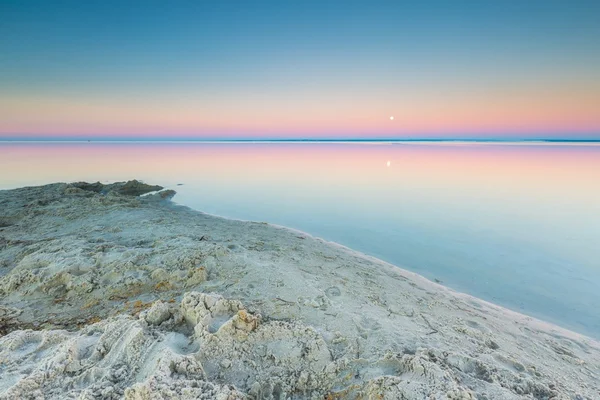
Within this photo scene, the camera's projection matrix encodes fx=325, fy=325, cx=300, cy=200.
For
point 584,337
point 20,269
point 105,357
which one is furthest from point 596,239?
point 20,269

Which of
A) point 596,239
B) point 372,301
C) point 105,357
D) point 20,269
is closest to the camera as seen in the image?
point 105,357

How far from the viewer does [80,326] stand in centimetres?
357

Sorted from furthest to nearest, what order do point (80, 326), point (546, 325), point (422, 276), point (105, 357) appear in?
point (422, 276), point (546, 325), point (80, 326), point (105, 357)

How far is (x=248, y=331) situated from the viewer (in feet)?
9.62

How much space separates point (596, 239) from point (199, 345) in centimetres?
1112

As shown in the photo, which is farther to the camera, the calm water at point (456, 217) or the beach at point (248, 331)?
the calm water at point (456, 217)

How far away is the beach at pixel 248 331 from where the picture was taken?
94.3 inches

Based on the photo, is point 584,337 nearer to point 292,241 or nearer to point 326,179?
point 292,241

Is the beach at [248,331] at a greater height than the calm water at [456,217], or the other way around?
the beach at [248,331]

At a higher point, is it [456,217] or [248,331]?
[248,331]

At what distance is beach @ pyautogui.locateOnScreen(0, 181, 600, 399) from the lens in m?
2.39

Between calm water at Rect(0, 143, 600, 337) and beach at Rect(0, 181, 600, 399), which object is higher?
beach at Rect(0, 181, 600, 399)

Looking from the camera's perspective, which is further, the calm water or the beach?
the calm water

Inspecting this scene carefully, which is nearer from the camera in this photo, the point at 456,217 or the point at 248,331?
the point at 248,331
